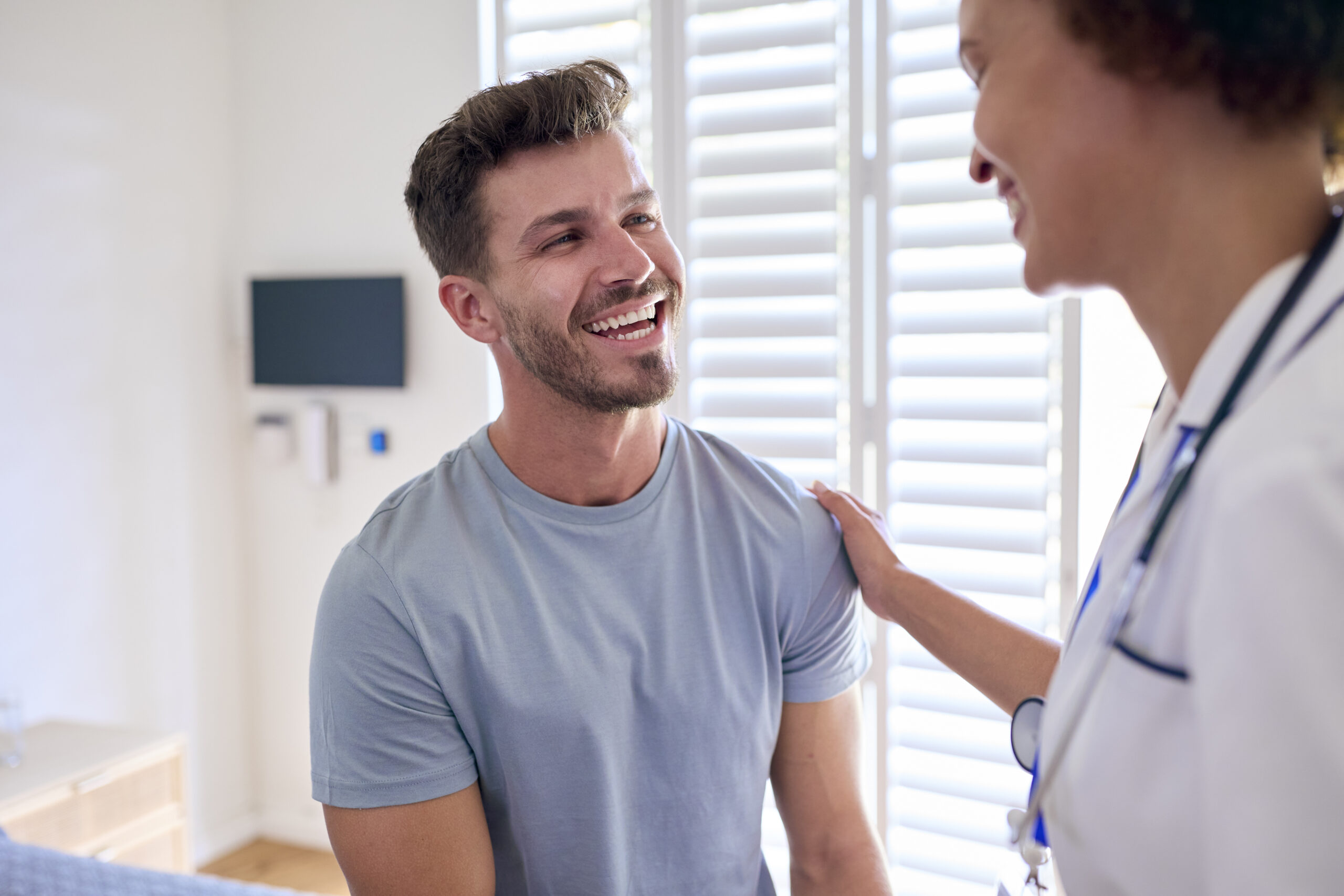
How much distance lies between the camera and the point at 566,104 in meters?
1.41

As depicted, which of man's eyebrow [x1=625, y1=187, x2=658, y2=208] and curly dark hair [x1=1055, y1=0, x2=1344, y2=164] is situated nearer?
curly dark hair [x1=1055, y1=0, x2=1344, y2=164]

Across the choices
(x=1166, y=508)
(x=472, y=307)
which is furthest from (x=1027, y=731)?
(x=472, y=307)

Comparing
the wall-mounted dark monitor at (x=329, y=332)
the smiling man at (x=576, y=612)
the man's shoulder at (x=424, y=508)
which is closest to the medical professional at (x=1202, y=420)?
the smiling man at (x=576, y=612)

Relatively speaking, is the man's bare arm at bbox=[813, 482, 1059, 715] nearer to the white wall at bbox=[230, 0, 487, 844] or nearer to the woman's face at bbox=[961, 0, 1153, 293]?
the woman's face at bbox=[961, 0, 1153, 293]

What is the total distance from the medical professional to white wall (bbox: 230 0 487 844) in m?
2.34

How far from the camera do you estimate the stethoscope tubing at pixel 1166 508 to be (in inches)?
23.8

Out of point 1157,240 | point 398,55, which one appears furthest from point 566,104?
point 398,55

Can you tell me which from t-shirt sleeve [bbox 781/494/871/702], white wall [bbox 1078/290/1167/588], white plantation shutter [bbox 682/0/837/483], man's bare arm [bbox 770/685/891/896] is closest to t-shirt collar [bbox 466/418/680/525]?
t-shirt sleeve [bbox 781/494/871/702]

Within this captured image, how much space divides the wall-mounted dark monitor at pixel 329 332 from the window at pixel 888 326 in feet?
3.19

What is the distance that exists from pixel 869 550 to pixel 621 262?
0.54m

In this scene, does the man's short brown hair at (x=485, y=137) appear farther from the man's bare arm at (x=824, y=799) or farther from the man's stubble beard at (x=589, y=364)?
the man's bare arm at (x=824, y=799)

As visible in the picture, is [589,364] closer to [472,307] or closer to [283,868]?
[472,307]

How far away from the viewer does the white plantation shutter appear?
7.85 ft

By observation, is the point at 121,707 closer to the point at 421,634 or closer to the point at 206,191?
the point at 206,191
